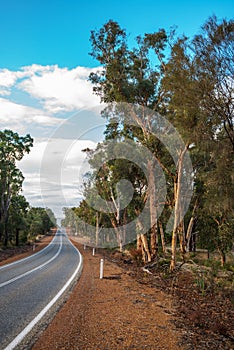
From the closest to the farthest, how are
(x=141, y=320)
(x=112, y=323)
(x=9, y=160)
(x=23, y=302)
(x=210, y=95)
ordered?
(x=112, y=323), (x=141, y=320), (x=23, y=302), (x=210, y=95), (x=9, y=160)

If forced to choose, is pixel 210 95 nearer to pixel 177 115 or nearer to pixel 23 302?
pixel 177 115

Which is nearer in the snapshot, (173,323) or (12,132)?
(173,323)

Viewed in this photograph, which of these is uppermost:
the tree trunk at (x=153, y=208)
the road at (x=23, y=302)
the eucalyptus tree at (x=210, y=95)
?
the eucalyptus tree at (x=210, y=95)

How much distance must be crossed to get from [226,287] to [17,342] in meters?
9.21

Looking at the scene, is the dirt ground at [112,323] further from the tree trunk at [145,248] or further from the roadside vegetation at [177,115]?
the tree trunk at [145,248]

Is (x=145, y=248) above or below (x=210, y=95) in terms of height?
below

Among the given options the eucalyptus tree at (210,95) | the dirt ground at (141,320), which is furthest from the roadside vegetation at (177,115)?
the dirt ground at (141,320)

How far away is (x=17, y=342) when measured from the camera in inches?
221

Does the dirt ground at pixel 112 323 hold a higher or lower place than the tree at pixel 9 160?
lower

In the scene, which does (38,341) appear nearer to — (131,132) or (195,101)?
(195,101)

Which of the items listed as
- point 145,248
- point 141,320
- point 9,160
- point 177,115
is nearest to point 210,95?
point 177,115

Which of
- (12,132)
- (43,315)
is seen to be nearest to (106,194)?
(12,132)

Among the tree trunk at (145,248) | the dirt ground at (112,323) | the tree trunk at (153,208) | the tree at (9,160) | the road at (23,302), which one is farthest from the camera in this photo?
the tree at (9,160)

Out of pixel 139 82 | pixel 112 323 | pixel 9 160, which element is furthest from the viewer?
pixel 9 160
